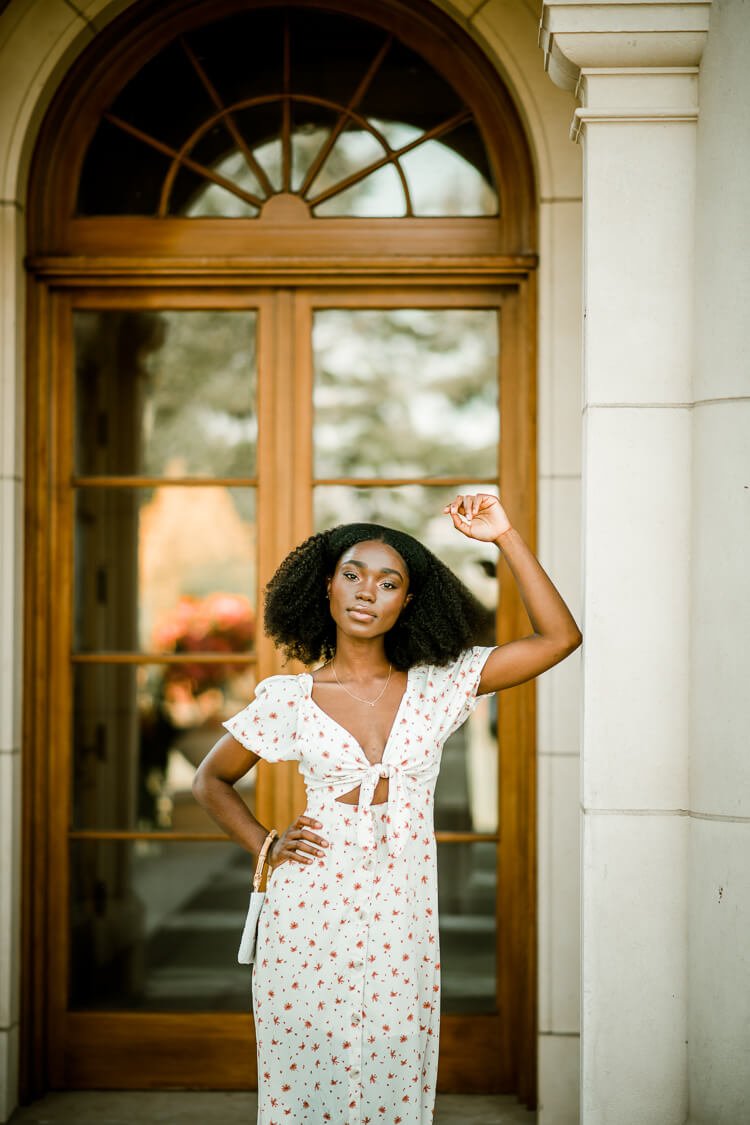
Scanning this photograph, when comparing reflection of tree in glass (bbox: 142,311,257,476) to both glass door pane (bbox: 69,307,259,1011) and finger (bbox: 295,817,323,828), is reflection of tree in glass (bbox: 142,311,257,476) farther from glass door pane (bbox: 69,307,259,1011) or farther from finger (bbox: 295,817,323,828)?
finger (bbox: 295,817,323,828)

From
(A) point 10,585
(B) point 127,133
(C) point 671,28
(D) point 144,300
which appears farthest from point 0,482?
(C) point 671,28

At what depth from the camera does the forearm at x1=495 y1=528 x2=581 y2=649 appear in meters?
2.56

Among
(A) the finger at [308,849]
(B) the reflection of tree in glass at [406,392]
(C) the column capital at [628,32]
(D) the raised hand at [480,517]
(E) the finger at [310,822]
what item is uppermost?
(C) the column capital at [628,32]

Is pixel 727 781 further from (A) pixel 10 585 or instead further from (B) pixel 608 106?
(A) pixel 10 585

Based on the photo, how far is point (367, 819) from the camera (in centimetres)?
245

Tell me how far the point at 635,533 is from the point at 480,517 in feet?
1.32

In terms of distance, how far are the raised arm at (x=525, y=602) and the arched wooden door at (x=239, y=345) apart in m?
1.08

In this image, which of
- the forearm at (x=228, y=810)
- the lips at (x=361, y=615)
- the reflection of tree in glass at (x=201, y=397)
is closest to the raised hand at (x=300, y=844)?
the forearm at (x=228, y=810)

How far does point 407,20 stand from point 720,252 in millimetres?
1808

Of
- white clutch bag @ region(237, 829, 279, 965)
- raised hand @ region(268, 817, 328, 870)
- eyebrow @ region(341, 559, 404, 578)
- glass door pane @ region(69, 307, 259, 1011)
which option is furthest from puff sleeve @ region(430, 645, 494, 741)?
glass door pane @ region(69, 307, 259, 1011)

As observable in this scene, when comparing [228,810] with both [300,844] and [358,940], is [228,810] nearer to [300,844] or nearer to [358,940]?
[300,844]

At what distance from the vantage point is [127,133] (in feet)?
12.6

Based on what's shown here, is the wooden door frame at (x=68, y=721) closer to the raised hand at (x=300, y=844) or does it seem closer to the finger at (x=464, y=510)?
the finger at (x=464, y=510)

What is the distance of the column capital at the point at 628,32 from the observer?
2629 mm
